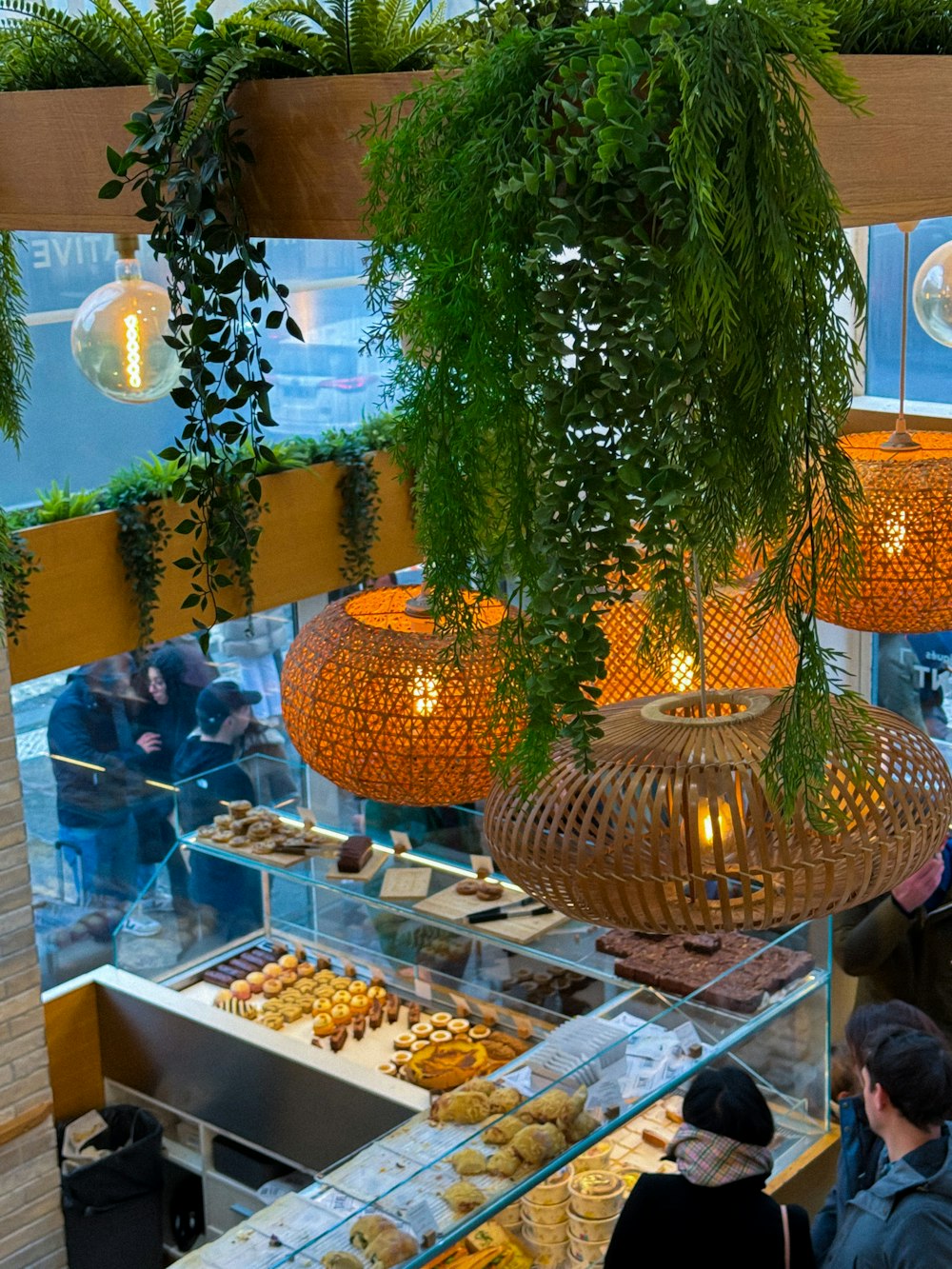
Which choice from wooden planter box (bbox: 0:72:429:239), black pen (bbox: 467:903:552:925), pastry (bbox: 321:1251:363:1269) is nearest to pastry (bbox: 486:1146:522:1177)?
pastry (bbox: 321:1251:363:1269)

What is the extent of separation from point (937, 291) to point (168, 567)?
3.05 meters

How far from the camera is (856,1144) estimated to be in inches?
138

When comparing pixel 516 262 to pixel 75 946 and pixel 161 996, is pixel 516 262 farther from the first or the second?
pixel 75 946

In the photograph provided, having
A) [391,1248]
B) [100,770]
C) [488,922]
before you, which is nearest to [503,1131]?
[391,1248]

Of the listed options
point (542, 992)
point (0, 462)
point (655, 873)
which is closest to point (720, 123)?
point (655, 873)

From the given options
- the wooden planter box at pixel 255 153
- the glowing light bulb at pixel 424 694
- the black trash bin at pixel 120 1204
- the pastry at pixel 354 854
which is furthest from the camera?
the pastry at pixel 354 854

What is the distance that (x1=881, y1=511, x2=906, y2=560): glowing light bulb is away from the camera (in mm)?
→ 3168

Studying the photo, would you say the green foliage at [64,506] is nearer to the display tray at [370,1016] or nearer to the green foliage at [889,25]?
the display tray at [370,1016]

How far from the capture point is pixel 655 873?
1.85 metres

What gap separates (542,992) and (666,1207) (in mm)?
1325

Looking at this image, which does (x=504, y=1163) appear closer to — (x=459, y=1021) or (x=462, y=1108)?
(x=462, y=1108)

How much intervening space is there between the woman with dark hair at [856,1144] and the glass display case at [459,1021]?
0.45 meters

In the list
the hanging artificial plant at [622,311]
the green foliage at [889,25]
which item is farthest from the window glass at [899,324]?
the hanging artificial plant at [622,311]

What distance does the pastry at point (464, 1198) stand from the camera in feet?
11.3
